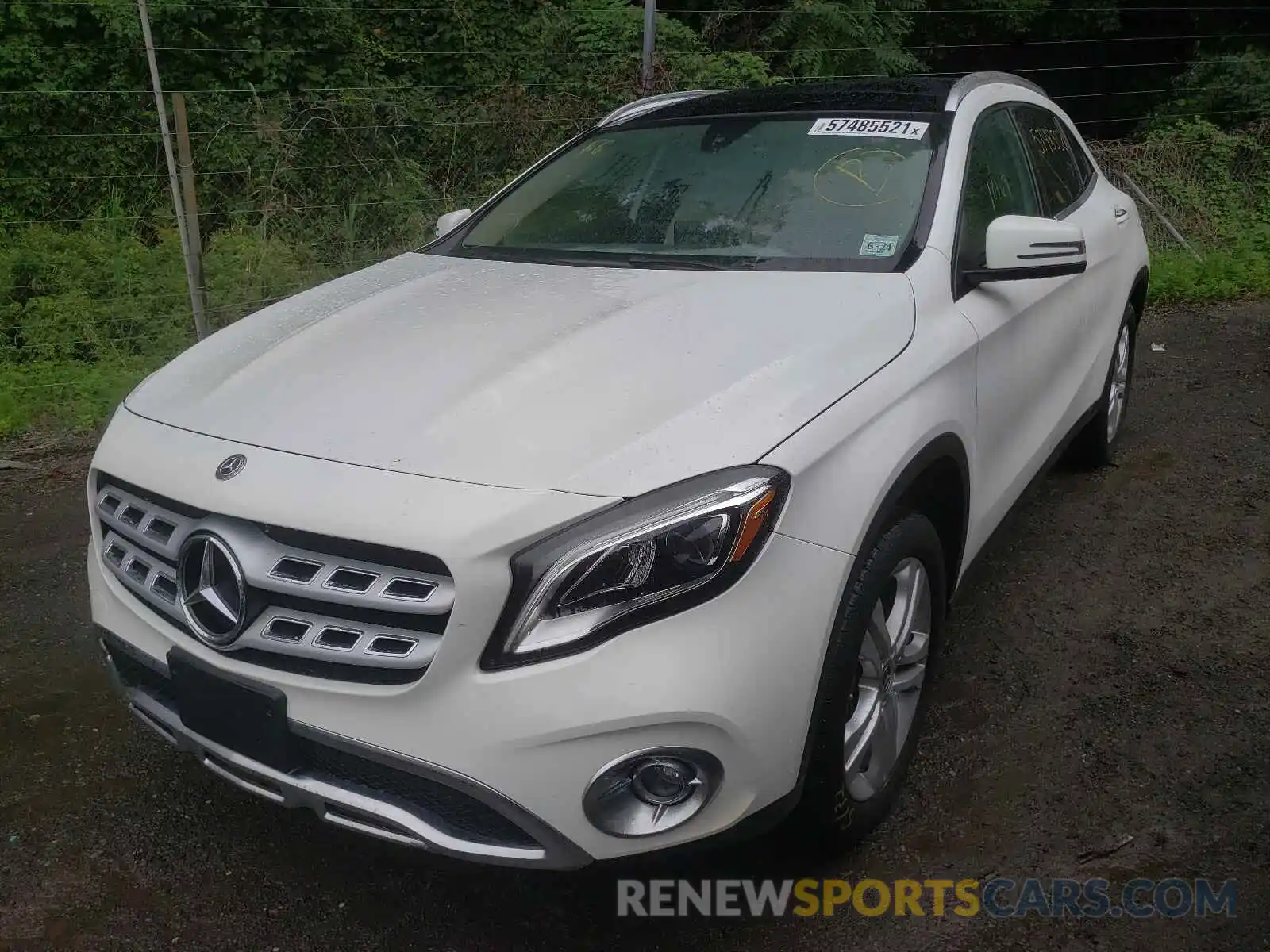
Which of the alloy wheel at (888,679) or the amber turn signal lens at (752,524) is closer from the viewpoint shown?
the amber turn signal lens at (752,524)

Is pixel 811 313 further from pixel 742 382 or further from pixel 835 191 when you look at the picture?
pixel 835 191

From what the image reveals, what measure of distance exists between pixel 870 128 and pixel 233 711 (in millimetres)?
2376

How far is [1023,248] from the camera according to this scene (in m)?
2.76

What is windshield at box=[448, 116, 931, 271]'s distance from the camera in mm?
2930

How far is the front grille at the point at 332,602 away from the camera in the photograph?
1.85 metres

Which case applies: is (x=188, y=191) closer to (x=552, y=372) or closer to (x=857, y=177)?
(x=857, y=177)

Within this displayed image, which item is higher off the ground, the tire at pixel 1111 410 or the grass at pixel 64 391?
the tire at pixel 1111 410

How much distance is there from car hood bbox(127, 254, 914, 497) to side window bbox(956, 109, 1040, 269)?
0.43 metres

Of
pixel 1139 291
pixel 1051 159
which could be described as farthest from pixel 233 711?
pixel 1139 291

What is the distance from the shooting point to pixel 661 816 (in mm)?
1908

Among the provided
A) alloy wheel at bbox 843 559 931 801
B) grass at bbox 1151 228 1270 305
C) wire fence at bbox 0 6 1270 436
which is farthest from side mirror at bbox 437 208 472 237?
grass at bbox 1151 228 1270 305

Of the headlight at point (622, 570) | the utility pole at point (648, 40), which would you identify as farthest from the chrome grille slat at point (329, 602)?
the utility pole at point (648, 40)

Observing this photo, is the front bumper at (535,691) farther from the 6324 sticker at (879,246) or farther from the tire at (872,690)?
the 6324 sticker at (879,246)

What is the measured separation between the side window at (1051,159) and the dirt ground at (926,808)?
115 cm
